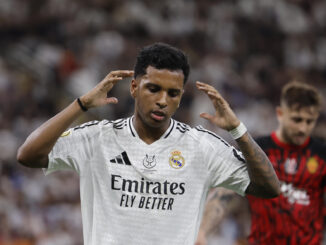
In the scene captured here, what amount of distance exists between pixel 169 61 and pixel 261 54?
33.0ft

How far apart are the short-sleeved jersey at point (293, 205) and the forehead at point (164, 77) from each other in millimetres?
1996

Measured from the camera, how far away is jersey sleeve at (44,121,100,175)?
3.61 metres

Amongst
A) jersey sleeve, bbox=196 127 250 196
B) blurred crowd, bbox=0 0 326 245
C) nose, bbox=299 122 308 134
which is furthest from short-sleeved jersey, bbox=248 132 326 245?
blurred crowd, bbox=0 0 326 245

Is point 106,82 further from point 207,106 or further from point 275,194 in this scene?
point 207,106

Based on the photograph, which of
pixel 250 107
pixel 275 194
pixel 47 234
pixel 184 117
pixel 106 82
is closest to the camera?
pixel 106 82

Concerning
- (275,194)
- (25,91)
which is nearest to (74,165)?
(275,194)

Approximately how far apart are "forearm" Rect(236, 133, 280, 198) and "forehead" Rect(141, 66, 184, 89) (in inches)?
19.5

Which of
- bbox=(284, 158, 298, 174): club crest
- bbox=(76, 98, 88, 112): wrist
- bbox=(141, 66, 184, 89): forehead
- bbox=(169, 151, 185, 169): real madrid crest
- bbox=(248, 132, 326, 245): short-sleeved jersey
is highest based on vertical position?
bbox=(141, 66, 184, 89): forehead

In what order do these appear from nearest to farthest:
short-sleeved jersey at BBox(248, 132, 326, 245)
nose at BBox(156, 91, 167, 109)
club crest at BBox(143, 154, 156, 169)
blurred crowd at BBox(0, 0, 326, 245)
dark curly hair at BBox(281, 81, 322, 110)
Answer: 1. nose at BBox(156, 91, 167, 109)
2. club crest at BBox(143, 154, 156, 169)
3. short-sleeved jersey at BBox(248, 132, 326, 245)
4. dark curly hair at BBox(281, 81, 322, 110)
5. blurred crowd at BBox(0, 0, 326, 245)

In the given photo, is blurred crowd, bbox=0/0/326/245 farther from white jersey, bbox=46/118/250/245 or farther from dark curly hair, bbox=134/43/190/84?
dark curly hair, bbox=134/43/190/84

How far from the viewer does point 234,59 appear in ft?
43.1

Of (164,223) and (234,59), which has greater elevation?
(234,59)

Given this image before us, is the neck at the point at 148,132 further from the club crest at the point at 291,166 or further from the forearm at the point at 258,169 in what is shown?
the club crest at the point at 291,166

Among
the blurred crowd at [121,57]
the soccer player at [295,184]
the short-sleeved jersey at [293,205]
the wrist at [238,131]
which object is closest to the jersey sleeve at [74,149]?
the wrist at [238,131]
